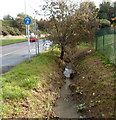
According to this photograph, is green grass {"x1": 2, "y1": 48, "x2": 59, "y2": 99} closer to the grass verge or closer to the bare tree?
the grass verge

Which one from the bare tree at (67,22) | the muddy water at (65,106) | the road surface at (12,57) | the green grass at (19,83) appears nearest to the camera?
the green grass at (19,83)

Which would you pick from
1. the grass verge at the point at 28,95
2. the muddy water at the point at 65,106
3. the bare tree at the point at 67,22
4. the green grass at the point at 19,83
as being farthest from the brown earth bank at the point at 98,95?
the bare tree at the point at 67,22

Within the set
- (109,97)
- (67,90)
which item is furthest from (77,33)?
(109,97)

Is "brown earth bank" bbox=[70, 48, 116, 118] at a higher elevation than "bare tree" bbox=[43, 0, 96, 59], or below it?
below

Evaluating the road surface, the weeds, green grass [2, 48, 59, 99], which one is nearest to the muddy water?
the weeds

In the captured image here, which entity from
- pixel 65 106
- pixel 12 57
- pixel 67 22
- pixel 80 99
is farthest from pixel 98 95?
pixel 12 57

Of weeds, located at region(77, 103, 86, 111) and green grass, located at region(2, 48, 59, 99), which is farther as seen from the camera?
weeds, located at region(77, 103, 86, 111)

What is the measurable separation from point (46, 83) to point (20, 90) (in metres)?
1.95

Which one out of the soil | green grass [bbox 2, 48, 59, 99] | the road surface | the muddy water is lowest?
the muddy water

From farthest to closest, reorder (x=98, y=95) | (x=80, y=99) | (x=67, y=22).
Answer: (x=67, y=22) < (x=80, y=99) < (x=98, y=95)

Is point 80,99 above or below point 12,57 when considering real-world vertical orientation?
below

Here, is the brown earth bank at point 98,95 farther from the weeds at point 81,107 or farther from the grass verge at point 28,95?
the grass verge at point 28,95

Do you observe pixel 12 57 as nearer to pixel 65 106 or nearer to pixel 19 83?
pixel 19 83

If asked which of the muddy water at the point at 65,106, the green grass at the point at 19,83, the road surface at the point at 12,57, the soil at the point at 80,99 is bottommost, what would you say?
the muddy water at the point at 65,106
